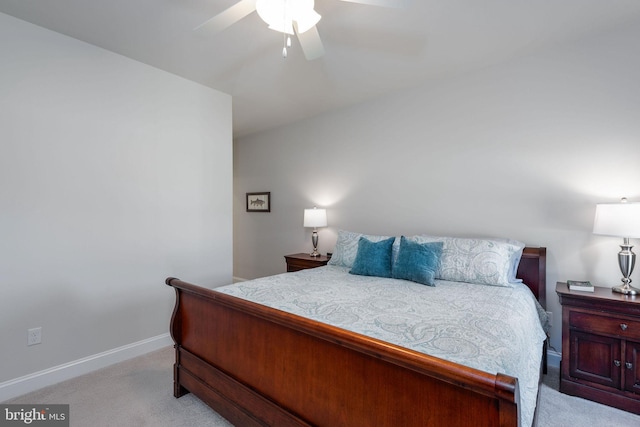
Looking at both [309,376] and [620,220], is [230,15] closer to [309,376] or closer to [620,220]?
[309,376]

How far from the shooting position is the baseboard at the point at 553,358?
2.56m

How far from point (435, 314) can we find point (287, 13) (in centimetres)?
190

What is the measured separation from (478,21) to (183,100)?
2760mm

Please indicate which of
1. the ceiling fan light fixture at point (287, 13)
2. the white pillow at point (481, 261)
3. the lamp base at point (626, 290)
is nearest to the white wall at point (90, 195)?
the ceiling fan light fixture at point (287, 13)

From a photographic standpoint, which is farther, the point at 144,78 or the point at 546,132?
the point at 144,78

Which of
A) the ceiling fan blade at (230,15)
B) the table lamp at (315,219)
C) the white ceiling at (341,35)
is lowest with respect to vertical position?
the table lamp at (315,219)

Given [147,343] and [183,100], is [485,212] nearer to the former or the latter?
[183,100]

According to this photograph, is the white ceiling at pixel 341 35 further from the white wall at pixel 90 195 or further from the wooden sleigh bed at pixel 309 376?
the wooden sleigh bed at pixel 309 376

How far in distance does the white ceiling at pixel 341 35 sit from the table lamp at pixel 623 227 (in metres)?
1.37

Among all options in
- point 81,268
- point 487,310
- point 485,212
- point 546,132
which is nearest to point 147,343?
point 81,268

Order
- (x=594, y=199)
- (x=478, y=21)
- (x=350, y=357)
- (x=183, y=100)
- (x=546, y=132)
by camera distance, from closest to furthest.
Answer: (x=350, y=357) < (x=478, y=21) < (x=594, y=199) < (x=546, y=132) < (x=183, y=100)

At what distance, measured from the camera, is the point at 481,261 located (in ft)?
7.84

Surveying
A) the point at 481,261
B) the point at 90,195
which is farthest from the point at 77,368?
the point at 481,261

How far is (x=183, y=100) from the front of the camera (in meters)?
3.16
